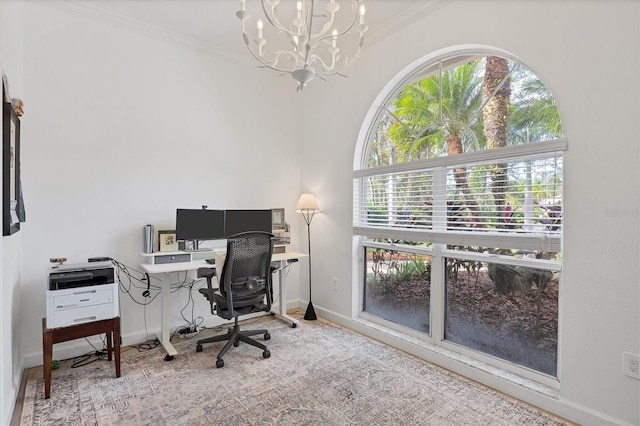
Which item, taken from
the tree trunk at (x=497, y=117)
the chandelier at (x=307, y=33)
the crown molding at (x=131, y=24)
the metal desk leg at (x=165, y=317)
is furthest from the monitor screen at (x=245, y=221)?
the tree trunk at (x=497, y=117)

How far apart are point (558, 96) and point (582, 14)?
477 millimetres

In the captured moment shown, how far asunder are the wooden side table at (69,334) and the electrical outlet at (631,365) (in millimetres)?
3298

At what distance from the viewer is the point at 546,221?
2287mm

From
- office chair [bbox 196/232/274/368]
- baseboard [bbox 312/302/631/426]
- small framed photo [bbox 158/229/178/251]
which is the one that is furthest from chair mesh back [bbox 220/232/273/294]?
Answer: baseboard [bbox 312/302/631/426]

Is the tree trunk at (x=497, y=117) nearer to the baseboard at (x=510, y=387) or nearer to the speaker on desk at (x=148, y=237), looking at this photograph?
the baseboard at (x=510, y=387)

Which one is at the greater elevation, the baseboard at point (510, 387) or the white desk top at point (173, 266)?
the white desk top at point (173, 266)

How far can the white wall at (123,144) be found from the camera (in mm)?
2779

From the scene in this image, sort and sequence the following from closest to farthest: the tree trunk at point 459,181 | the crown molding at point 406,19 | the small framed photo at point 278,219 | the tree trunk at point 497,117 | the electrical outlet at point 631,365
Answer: the electrical outlet at point 631,365, the tree trunk at point 497,117, the tree trunk at point 459,181, the crown molding at point 406,19, the small framed photo at point 278,219

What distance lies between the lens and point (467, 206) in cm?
272

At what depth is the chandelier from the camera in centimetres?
191

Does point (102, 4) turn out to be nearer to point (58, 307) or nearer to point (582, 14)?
point (58, 307)

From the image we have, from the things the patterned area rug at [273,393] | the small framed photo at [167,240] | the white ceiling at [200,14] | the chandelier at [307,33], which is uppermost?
the white ceiling at [200,14]

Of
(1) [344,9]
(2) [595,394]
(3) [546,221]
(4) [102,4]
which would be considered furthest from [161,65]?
(2) [595,394]

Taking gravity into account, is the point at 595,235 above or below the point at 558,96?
below
